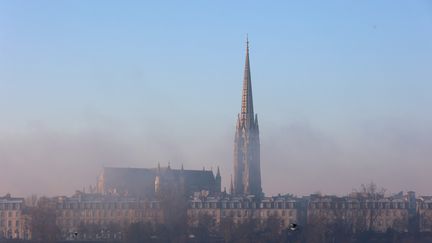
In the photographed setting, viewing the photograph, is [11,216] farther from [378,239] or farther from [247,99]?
[378,239]

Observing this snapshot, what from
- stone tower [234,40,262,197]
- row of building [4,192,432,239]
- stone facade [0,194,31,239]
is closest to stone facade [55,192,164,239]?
row of building [4,192,432,239]

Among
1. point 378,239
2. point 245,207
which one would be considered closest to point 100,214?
point 245,207

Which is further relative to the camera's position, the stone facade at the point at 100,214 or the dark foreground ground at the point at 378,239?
the stone facade at the point at 100,214

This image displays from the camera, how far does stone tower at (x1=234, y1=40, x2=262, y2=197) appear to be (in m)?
70.8

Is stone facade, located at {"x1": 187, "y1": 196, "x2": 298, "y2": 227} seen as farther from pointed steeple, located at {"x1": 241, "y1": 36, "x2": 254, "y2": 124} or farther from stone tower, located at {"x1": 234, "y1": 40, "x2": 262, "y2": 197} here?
pointed steeple, located at {"x1": 241, "y1": 36, "x2": 254, "y2": 124}

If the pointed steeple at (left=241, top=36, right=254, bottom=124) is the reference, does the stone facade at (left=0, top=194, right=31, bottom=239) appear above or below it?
below

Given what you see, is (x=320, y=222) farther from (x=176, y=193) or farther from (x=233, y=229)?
(x=176, y=193)

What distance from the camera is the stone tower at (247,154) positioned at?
2785 inches

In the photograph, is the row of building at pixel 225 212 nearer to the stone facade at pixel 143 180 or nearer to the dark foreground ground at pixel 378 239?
the dark foreground ground at pixel 378 239

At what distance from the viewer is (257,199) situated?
66.2 meters

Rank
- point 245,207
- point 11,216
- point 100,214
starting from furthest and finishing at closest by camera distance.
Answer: point 245,207 → point 11,216 → point 100,214

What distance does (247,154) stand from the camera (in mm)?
70688

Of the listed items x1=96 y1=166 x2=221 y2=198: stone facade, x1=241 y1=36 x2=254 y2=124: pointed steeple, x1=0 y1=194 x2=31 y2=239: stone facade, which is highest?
x1=241 y1=36 x2=254 y2=124: pointed steeple

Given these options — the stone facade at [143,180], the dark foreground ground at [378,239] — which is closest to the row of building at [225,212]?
the dark foreground ground at [378,239]
